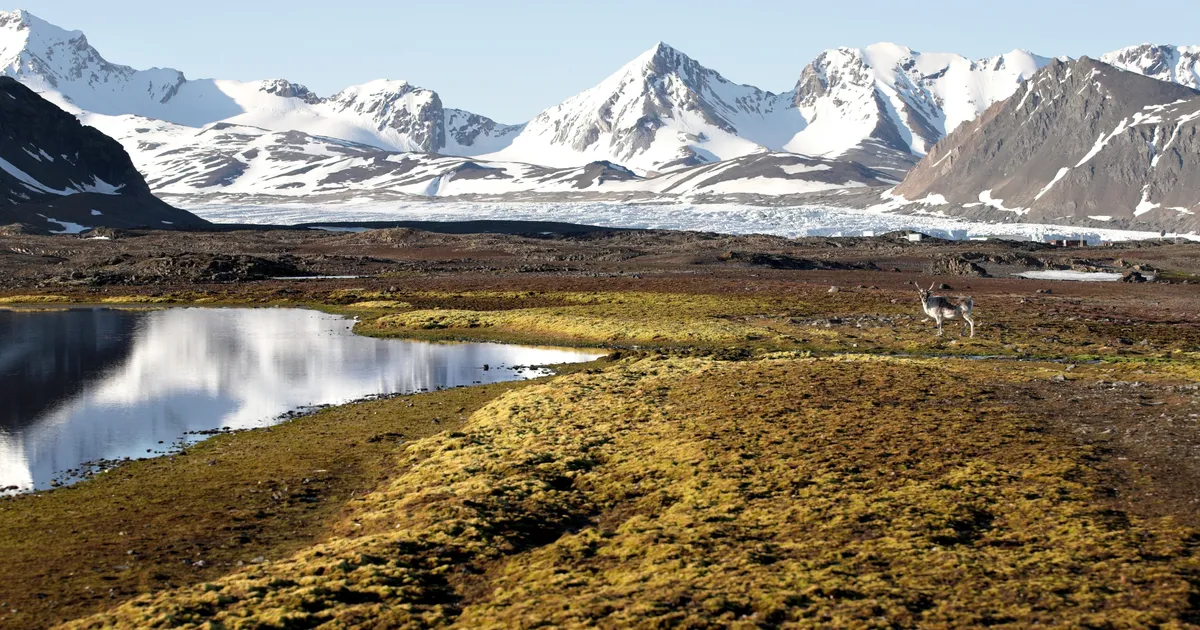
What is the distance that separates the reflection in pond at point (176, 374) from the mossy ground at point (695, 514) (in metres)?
3.14

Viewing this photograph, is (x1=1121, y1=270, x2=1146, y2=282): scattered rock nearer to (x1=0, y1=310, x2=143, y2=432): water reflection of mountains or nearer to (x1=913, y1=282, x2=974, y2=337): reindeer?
(x1=913, y1=282, x2=974, y2=337): reindeer

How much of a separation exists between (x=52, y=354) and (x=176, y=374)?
8.95 metres

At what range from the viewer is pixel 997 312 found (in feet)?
179

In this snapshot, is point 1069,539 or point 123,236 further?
point 123,236

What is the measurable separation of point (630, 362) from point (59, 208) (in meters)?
166

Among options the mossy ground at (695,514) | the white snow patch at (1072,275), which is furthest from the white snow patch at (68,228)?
the mossy ground at (695,514)

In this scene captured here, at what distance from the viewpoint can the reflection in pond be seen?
2892 centimetres

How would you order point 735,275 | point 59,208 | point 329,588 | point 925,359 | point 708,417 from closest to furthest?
point 329,588, point 708,417, point 925,359, point 735,275, point 59,208

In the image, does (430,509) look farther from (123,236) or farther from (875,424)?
(123,236)

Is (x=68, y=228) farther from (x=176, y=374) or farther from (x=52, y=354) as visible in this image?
(x=176, y=374)

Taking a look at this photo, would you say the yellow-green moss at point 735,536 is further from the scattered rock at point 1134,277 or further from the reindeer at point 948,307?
the scattered rock at point 1134,277

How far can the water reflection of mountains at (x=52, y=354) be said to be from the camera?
3468cm

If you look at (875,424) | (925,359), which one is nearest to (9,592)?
(875,424)

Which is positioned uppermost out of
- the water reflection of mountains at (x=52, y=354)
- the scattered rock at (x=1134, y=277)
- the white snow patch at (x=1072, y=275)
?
the scattered rock at (x=1134, y=277)
